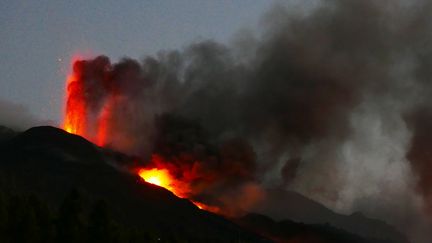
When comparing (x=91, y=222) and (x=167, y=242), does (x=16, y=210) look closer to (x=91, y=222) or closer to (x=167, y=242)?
(x=91, y=222)

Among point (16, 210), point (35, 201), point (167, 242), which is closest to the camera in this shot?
point (16, 210)

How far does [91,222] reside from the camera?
105 metres

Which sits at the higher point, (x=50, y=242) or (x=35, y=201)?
(x=35, y=201)

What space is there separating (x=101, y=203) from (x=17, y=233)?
14247mm

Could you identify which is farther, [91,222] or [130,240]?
[130,240]

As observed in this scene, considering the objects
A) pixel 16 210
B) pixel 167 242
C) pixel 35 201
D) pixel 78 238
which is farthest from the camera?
pixel 167 242

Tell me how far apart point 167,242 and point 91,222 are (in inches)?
1004

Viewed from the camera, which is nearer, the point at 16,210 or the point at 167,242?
the point at 16,210

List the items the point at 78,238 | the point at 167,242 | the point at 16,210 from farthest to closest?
1. the point at 167,242
2. the point at 16,210
3. the point at 78,238

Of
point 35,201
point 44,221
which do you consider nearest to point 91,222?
point 44,221

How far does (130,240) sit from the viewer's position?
119062 millimetres

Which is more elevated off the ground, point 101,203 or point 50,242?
point 101,203

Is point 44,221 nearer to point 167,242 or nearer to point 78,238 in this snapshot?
point 78,238

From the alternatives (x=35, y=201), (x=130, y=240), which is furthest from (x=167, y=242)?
(x=35, y=201)
